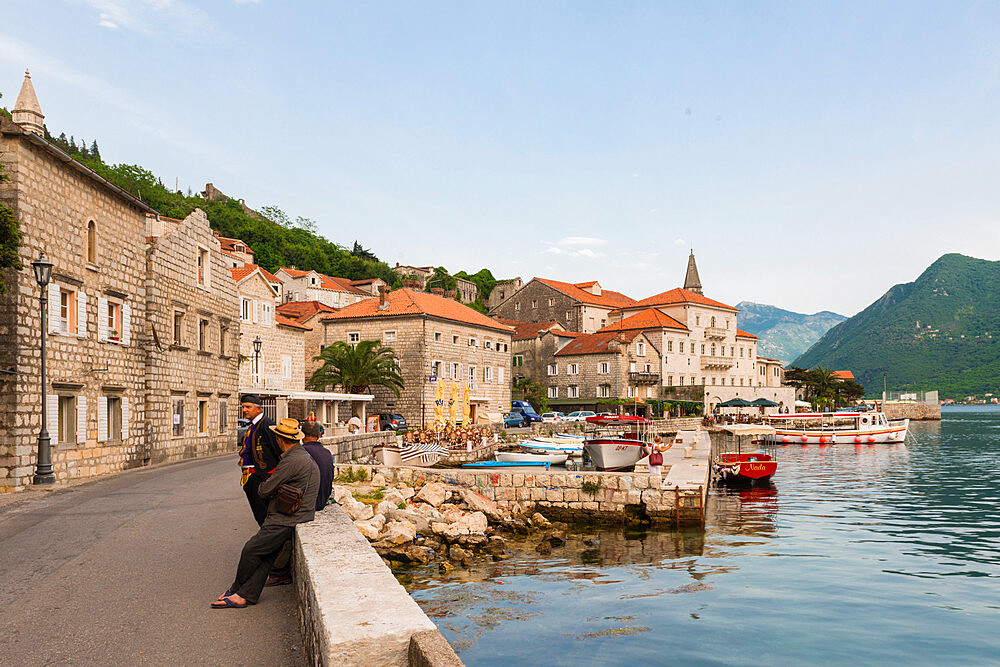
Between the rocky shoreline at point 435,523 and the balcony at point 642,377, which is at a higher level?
the balcony at point 642,377

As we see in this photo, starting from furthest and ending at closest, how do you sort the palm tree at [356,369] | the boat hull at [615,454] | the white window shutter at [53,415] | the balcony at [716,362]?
the balcony at [716,362] → the palm tree at [356,369] → the boat hull at [615,454] → the white window shutter at [53,415]

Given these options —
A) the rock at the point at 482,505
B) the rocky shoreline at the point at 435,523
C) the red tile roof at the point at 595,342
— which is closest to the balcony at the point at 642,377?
the red tile roof at the point at 595,342

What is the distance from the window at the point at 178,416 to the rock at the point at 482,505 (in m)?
11.3

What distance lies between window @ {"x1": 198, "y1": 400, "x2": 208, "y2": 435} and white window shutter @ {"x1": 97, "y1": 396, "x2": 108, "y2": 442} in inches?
299

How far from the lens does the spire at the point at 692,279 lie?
381ft

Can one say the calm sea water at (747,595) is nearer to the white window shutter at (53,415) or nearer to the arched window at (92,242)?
the white window shutter at (53,415)

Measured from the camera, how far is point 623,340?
82000 mm

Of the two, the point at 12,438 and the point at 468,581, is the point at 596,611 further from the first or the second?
the point at 12,438

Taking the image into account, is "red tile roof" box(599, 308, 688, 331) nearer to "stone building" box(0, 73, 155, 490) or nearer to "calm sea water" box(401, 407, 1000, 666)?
"calm sea water" box(401, 407, 1000, 666)

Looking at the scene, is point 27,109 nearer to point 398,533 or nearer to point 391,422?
point 398,533

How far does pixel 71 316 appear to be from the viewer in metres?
19.7

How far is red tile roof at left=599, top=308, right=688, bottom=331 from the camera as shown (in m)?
88.8

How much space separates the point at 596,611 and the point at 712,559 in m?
5.70

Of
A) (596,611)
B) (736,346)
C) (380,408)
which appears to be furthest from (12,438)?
(736,346)
